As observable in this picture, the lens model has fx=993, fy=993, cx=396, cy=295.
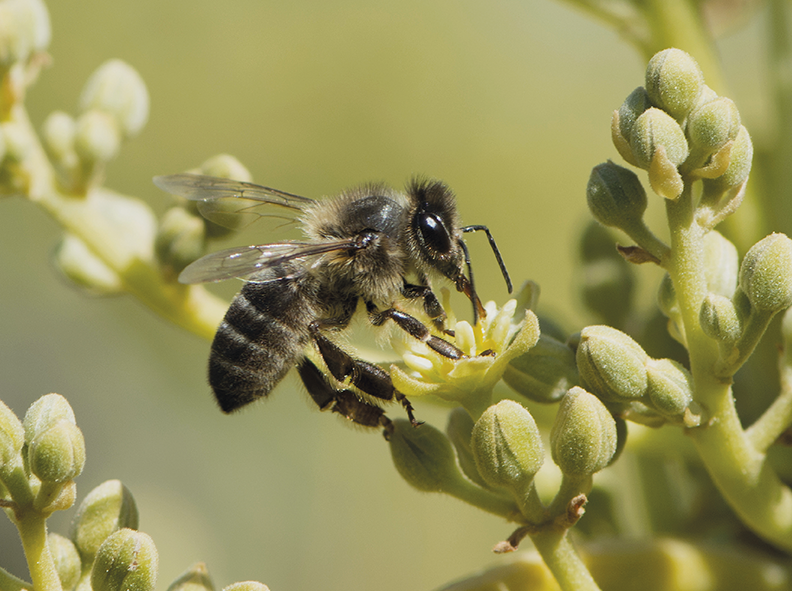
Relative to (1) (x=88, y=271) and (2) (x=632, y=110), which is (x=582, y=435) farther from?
(1) (x=88, y=271)

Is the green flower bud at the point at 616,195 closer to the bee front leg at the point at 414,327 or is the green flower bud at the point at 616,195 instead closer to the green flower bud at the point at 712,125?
the green flower bud at the point at 712,125

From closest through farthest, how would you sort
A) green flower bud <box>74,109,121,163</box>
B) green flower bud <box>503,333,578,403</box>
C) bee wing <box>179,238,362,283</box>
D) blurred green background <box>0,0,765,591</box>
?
green flower bud <box>503,333,578,403</box>
bee wing <box>179,238,362,283</box>
green flower bud <box>74,109,121,163</box>
blurred green background <box>0,0,765,591</box>

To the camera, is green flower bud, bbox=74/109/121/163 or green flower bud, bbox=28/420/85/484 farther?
green flower bud, bbox=74/109/121/163

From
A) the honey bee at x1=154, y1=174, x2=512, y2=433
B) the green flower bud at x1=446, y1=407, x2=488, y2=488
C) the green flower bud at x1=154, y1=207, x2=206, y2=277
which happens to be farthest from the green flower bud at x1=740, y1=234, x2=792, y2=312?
the green flower bud at x1=154, y1=207, x2=206, y2=277

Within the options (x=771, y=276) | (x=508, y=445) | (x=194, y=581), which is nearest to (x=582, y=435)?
(x=508, y=445)

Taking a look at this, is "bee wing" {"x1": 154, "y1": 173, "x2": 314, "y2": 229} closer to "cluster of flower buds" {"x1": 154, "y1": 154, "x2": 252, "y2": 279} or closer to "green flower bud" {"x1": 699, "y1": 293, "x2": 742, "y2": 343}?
"cluster of flower buds" {"x1": 154, "y1": 154, "x2": 252, "y2": 279}

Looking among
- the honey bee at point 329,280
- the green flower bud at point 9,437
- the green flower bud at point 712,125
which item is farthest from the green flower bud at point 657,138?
the green flower bud at point 9,437
